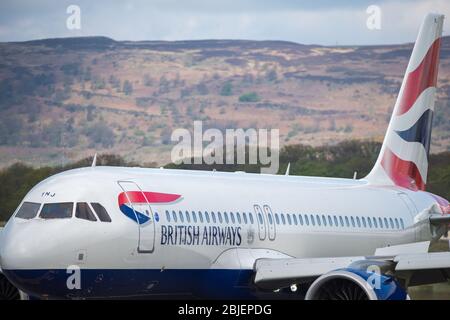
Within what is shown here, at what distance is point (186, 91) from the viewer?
500 ft

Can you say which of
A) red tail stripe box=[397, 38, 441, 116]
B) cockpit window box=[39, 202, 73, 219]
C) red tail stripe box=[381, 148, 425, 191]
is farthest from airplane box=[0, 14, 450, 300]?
red tail stripe box=[397, 38, 441, 116]

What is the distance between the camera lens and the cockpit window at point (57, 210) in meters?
24.4

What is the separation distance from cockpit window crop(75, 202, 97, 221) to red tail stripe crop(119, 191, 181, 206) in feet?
2.54

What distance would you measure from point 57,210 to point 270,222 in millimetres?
6099

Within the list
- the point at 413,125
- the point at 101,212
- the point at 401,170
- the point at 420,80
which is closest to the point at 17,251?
the point at 101,212

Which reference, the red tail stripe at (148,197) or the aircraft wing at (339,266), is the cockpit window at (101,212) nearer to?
the red tail stripe at (148,197)

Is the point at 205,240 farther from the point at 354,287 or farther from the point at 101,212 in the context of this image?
the point at 354,287

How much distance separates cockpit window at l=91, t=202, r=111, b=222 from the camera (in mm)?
24734

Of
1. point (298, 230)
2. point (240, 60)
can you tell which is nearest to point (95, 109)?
point (240, 60)

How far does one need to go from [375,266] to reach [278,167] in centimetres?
3596

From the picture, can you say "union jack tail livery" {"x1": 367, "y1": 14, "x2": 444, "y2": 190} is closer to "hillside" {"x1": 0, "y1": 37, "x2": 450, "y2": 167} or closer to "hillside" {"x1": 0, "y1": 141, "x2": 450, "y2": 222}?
"hillside" {"x1": 0, "y1": 141, "x2": 450, "y2": 222}

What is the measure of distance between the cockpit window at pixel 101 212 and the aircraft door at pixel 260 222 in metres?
4.74

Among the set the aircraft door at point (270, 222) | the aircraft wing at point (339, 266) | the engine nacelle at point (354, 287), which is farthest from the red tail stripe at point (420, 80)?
the engine nacelle at point (354, 287)
